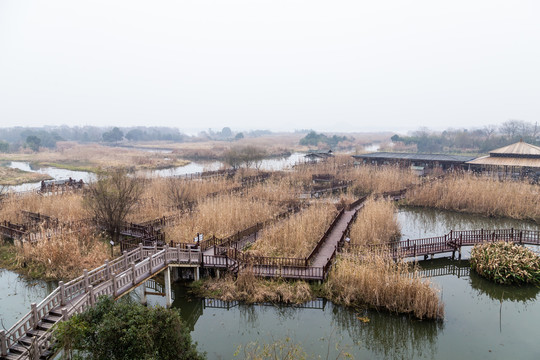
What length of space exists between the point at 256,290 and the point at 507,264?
1042 cm

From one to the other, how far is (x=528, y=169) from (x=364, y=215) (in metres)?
23.4

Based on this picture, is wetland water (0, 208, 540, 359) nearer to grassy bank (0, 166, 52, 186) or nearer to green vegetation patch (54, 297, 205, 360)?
green vegetation patch (54, 297, 205, 360)

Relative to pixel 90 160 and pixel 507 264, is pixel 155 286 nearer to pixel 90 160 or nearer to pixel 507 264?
pixel 507 264

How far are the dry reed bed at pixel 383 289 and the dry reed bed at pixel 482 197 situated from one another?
1547 cm

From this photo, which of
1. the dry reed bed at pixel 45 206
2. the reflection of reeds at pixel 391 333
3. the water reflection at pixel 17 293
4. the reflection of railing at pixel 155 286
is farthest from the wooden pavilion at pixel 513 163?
the water reflection at pixel 17 293

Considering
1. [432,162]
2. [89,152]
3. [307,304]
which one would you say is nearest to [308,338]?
[307,304]

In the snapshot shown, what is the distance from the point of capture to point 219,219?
1975 cm

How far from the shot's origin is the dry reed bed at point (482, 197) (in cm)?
2514

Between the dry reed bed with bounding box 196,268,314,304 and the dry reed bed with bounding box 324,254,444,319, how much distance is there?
1.06m

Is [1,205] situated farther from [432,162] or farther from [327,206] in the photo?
[432,162]

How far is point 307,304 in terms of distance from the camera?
13617mm

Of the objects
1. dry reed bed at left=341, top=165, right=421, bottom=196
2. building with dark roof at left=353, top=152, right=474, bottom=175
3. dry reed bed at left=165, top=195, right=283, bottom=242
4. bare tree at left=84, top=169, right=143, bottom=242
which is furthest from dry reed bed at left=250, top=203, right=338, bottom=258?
building with dark roof at left=353, top=152, right=474, bottom=175

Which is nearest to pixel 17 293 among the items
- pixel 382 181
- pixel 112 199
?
pixel 112 199

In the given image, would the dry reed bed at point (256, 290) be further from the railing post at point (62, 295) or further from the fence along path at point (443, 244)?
the railing post at point (62, 295)
